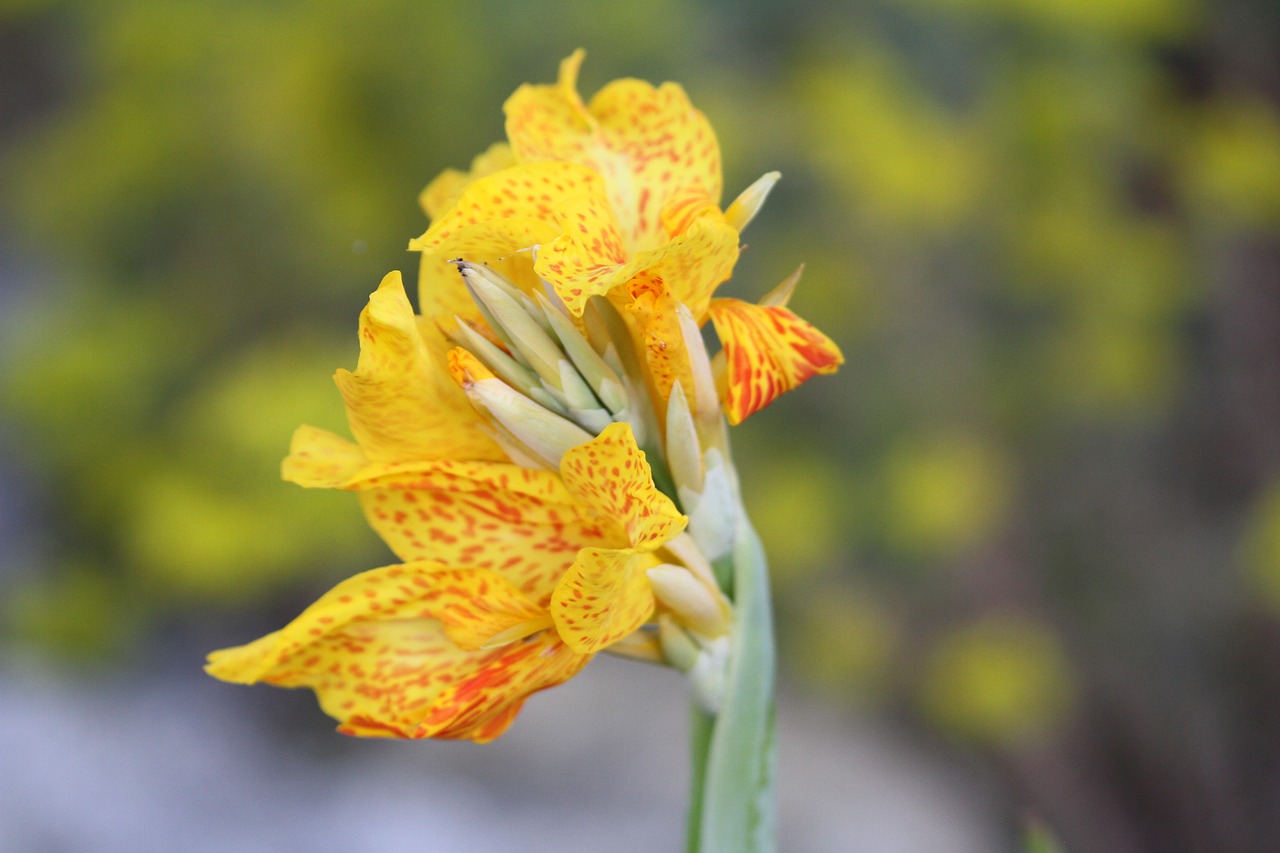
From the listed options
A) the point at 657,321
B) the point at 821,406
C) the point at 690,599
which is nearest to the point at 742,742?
the point at 690,599

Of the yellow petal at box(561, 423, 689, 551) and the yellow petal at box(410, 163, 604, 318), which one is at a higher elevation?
the yellow petal at box(410, 163, 604, 318)

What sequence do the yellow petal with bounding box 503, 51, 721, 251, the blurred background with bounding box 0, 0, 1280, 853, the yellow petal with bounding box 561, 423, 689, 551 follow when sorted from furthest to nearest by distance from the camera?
the blurred background with bounding box 0, 0, 1280, 853 → the yellow petal with bounding box 503, 51, 721, 251 → the yellow petal with bounding box 561, 423, 689, 551

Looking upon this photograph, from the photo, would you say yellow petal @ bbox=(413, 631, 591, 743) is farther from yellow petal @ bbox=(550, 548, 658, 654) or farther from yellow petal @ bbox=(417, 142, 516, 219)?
yellow petal @ bbox=(417, 142, 516, 219)

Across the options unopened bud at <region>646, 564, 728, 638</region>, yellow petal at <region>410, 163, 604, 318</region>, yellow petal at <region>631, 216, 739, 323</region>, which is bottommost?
unopened bud at <region>646, 564, 728, 638</region>

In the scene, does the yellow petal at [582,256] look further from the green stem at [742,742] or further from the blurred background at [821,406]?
the blurred background at [821,406]

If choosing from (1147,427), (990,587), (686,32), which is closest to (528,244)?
(686,32)

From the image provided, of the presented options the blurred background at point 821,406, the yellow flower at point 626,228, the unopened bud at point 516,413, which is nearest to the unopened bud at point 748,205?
the yellow flower at point 626,228

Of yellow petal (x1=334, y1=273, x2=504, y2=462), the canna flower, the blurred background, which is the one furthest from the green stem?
the blurred background

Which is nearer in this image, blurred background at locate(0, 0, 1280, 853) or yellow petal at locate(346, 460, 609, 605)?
yellow petal at locate(346, 460, 609, 605)

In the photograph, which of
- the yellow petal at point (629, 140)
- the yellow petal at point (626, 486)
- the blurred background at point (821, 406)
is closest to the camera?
the yellow petal at point (626, 486)
